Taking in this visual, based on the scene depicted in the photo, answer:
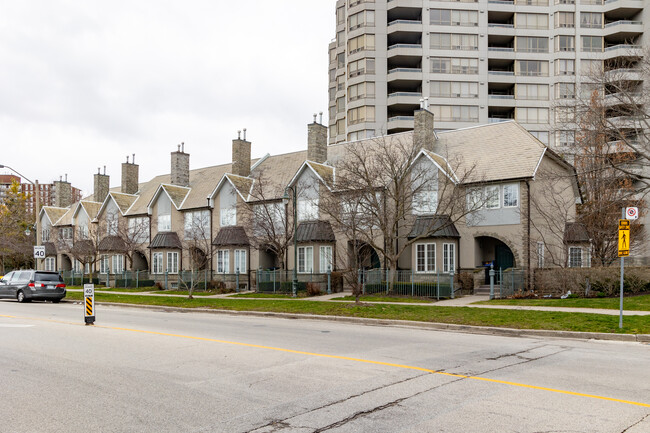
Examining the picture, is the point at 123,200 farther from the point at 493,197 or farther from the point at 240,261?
the point at 493,197

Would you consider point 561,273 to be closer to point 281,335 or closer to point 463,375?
point 281,335

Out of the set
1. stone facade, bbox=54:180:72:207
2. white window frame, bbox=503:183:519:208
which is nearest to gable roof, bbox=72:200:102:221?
stone facade, bbox=54:180:72:207

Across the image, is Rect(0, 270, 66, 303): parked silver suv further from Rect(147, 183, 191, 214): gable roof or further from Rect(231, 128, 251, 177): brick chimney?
Rect(231, 128, 251, 177): brick chimney

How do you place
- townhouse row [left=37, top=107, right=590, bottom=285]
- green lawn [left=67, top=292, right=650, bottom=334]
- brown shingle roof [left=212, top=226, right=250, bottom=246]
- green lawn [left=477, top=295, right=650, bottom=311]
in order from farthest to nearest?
brown shingle roof [left=212, top=226, right=250, bottom=246] < townhouse row [left=37, top=107, right=590, bottom=285] < green lawn [left=477, top=295, right=650, bottom=311] < green lawn [left=67, top=292, right=650, bottom=334]

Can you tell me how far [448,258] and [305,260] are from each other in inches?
368

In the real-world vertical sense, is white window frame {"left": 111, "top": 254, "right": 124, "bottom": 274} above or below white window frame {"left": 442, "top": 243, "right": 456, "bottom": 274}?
below

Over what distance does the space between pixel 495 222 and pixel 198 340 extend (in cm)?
2031

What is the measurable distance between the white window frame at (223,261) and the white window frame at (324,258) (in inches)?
324

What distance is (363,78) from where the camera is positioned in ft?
193

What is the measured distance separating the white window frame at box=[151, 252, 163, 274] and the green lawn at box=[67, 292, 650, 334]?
1864 centimetres

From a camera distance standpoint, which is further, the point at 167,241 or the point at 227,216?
the point at 167,241

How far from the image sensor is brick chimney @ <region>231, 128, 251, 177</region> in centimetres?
4157

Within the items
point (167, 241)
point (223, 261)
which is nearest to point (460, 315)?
point (223, 261)

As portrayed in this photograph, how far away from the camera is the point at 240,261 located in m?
38.8
